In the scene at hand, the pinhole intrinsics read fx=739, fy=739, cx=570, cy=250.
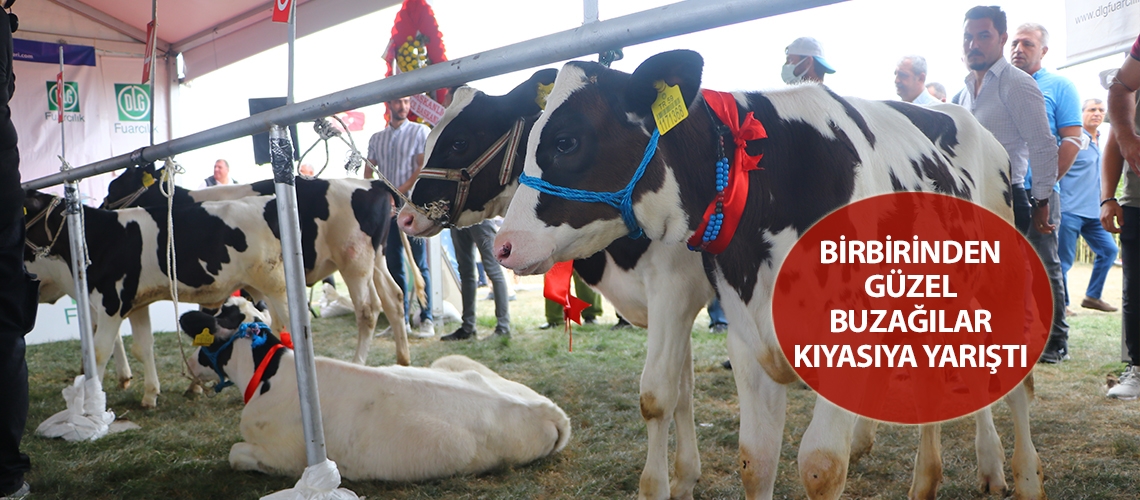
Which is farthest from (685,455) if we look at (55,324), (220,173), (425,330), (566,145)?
(220,173)

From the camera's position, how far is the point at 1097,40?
4.76m

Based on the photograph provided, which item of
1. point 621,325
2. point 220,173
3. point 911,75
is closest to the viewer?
point 911,75

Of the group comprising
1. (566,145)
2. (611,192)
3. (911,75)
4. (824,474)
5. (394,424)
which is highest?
(911,75)

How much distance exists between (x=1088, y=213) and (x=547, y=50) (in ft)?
22.1

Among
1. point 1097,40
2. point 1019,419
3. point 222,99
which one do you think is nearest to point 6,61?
point 1019,419

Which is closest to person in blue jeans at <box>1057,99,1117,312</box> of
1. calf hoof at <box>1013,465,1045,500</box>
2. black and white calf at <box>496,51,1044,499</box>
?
calf hoof at <box>1013,465,1045,500</box>

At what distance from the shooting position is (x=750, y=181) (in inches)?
64.7

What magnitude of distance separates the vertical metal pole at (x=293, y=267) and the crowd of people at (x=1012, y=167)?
4.04ft

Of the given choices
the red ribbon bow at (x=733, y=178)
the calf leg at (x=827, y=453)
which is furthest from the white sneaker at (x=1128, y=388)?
the red ribbon bow at (x=733, y=178)

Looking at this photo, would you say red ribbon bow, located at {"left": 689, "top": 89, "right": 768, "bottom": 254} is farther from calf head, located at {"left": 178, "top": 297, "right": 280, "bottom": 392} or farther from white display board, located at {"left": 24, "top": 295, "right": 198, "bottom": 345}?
white display board, located at {"left": 24, "top": 295, "right": 198, "bottom": 345}

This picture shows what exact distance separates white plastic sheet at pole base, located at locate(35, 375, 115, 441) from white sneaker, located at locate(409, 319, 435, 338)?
345cm

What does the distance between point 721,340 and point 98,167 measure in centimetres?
452

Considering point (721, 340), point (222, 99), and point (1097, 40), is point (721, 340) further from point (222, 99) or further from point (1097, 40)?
point (222, 99)

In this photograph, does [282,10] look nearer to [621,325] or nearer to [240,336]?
Result: [240,336]
